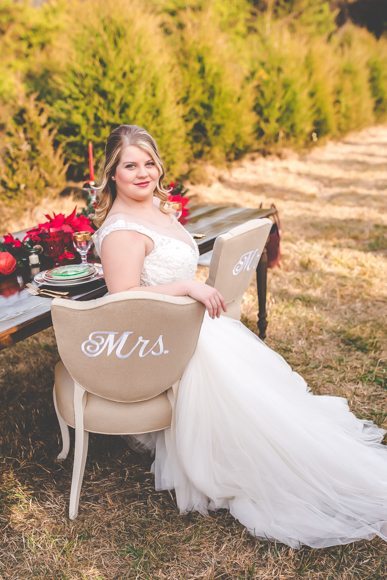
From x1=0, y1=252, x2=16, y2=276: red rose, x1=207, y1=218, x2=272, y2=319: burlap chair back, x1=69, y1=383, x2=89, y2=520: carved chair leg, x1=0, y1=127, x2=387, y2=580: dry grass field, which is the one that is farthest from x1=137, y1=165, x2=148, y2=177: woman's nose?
x1=0, y1=127, x2=387, y2=580: dry grass field

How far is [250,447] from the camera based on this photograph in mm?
2146

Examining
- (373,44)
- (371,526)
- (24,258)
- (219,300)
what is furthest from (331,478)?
(373,44)

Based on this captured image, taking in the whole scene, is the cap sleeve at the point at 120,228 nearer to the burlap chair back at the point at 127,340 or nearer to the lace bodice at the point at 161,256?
the lace bodice at the point at 161,256

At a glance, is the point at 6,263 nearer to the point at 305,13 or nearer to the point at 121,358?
the point at 121,358

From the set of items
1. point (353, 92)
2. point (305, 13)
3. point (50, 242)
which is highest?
point (305, 13)

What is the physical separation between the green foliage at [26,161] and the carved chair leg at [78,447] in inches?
209

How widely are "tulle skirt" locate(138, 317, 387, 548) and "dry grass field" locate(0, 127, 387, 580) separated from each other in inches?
4.4

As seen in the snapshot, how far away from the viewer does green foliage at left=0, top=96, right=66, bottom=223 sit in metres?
7.01

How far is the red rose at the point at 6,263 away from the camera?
8.54 feet

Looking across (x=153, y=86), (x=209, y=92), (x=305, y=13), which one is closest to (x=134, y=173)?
(x=153, y=86)

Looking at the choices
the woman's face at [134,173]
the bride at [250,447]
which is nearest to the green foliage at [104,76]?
the woman's face at [134,173]

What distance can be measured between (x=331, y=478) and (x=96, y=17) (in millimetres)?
7450

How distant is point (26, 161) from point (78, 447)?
5.78 m

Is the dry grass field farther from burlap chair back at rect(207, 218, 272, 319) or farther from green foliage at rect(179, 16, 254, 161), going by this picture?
green foliage at rect(179, 16, 254, 161)
